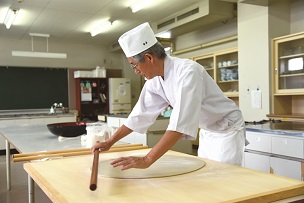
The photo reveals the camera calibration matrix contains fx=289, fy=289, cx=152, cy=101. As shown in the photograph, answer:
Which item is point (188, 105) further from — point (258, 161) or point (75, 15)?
point (75, 15)

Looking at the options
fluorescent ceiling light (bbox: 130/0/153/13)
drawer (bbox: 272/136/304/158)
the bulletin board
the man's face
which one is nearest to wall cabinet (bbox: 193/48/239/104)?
fluorescent ceiling light (bbox: 130/0/153/13)

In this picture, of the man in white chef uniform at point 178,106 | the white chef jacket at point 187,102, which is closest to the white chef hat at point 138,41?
the man in white chef uniform at point 178,106

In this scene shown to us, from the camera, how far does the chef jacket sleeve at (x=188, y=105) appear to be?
1.17 meters

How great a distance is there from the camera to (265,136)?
8.77 feet

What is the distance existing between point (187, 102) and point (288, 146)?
5.51 ft

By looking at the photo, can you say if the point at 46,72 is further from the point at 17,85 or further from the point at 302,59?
the point at 302,59

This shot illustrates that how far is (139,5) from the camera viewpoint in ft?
14.8

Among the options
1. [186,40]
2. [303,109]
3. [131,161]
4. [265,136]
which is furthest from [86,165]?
[186,40]

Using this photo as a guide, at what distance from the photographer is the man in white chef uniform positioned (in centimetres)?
117

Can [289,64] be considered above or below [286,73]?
above

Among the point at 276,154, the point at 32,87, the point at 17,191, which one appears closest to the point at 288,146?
the point at 276,154

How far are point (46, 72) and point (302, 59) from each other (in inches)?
219

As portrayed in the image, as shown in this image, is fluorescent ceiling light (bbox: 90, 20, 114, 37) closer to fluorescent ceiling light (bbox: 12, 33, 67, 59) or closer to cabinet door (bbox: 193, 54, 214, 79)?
fluorescent ceiling light (bbox: 12, 33, 67, 59)

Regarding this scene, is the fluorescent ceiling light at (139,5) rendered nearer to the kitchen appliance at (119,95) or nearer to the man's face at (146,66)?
the kitchen appliance at (119,95)
